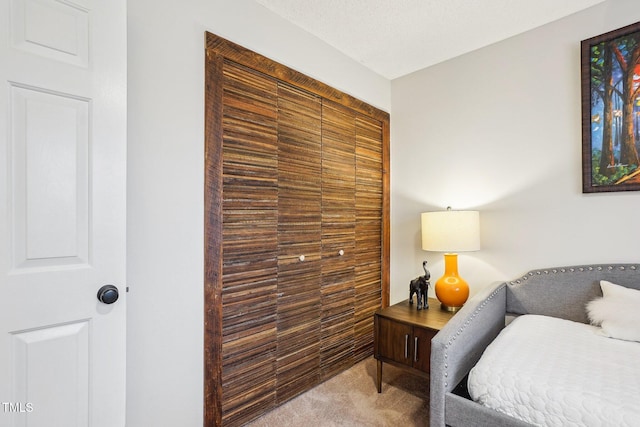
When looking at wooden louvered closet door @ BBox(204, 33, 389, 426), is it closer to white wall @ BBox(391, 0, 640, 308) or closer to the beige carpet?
the beige carpet

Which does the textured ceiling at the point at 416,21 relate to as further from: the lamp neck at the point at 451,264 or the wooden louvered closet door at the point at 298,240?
the lamp neck at the point at 451,264

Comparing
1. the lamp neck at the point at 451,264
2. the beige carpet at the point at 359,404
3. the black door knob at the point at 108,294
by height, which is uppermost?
the black door knob at the point at 108,294

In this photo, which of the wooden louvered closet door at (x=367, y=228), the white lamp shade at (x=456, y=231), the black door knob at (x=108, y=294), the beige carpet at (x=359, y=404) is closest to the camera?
the black door knob at (x=108, y=294)

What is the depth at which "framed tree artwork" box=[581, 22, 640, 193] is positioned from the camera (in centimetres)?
170

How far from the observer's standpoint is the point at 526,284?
201cm

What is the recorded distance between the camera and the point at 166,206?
4.78ft

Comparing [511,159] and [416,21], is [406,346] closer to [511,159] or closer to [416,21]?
[511,159]

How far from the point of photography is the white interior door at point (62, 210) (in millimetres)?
980

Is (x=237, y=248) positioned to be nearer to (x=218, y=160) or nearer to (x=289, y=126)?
(x=218, y=160)

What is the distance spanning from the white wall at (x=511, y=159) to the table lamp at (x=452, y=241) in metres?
0.27

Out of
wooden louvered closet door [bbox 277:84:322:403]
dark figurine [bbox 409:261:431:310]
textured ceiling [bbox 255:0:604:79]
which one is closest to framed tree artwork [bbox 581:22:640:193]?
textured ceiling [bbox 255:0:604:79]

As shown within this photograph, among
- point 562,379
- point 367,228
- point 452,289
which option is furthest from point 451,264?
point 562,379

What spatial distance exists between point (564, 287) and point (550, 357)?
2.60 ft

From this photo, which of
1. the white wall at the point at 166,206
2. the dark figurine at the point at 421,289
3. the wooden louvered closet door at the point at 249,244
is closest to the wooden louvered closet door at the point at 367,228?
the dark figurine at the point at 421,289
